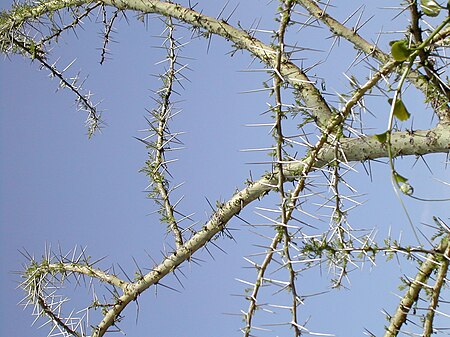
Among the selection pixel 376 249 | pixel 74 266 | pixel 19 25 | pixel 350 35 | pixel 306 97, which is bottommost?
pixel 376 249

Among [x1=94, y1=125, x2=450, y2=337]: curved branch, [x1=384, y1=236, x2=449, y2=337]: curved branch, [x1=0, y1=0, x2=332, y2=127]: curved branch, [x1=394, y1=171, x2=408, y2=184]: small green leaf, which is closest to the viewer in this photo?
[x1=394, y1=171, x2=408, y2=184]: small green leaf

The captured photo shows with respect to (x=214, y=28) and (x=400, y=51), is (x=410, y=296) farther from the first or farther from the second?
(x=214, y=28)

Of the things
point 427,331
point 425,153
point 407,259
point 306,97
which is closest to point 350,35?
point 306,97

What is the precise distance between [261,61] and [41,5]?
113 cm

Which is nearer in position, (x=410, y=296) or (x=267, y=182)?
(x=410, y=296)

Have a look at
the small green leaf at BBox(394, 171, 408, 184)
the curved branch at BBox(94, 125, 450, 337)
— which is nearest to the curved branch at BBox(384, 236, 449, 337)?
the curved branch at BBox(94, 125, 450, 337)

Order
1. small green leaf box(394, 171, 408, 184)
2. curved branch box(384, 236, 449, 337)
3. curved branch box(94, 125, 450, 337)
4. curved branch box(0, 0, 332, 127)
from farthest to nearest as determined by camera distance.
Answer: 1. curved branch box(0, 0, 332, 127)
2. curved branch box(94, 125, 450, 337)
3. curved branch box(384, 236, 449, 337)
4. small green leaf box(394, 171, 408, 184)

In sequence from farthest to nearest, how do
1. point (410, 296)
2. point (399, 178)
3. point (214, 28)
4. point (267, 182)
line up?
point (214, 28) → point (267, 182) → point (410, 296) → point (399, 178)

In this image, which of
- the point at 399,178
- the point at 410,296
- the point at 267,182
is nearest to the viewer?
the point at 399,178

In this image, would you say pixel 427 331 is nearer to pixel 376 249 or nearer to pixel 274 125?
pixel 376 249

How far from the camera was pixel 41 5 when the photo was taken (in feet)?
9.06

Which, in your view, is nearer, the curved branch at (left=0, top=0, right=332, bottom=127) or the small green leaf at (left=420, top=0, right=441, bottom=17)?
the small green leaf at (left=420, top=0, right=441, bottom=17)

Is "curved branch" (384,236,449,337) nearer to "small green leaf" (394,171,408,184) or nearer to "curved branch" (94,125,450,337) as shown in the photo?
"curved branch" (94,125,450,337)

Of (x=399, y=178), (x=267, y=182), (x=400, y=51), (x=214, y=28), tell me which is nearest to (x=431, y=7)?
(x=400, y=51)
